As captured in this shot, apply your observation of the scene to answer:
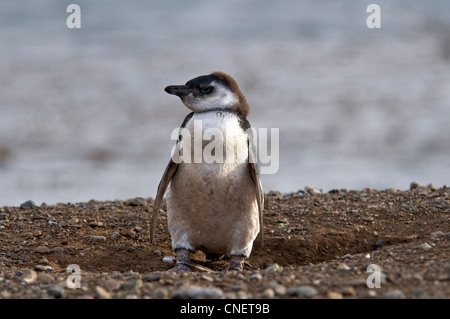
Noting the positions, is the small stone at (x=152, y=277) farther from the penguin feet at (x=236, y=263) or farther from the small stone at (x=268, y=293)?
the penguin feet at (x=236, y=263)

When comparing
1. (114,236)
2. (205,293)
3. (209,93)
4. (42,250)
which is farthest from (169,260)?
(205,293)

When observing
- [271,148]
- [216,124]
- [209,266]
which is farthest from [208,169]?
[271,148]

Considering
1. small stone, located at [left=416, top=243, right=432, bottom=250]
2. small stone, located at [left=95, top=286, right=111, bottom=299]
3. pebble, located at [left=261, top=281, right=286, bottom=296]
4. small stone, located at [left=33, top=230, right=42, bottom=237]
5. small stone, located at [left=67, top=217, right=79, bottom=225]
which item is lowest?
small stone, located at [left=33, top=230, right=42, bottom=237]

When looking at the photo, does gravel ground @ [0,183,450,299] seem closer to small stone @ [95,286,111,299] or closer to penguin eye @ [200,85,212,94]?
small stone @ [95,286,111,299]

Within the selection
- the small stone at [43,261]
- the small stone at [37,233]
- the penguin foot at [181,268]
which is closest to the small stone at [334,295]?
the penguin foot at [181,268]

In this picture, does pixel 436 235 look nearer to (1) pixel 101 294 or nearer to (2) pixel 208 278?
(2) pixel 208 278

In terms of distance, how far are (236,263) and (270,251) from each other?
0.77m

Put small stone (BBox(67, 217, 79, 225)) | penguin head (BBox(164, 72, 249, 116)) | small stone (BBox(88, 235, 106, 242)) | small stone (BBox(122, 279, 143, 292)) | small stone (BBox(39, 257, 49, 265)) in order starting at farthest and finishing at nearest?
small stone (BBox(67, 217, 79, 225)), small stone (BBox(88, 235, 106, 242)), small stone (BBox(39, 257, 49, 265)), penguin head (BBox(164, 72, 249, 116)), small stone (BBox(122, 279, 143, 292))

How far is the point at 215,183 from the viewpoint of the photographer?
5102mm

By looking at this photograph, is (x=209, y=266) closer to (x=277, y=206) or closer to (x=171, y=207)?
(x=171, y=207)

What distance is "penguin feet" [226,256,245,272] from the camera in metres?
5.23

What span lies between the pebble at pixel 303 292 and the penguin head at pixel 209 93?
6.95ft

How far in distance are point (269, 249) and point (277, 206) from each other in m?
1.13

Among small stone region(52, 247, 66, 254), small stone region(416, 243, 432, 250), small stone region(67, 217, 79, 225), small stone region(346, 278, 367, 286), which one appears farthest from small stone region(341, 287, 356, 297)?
small stone region(67, 217, 79, 225)
